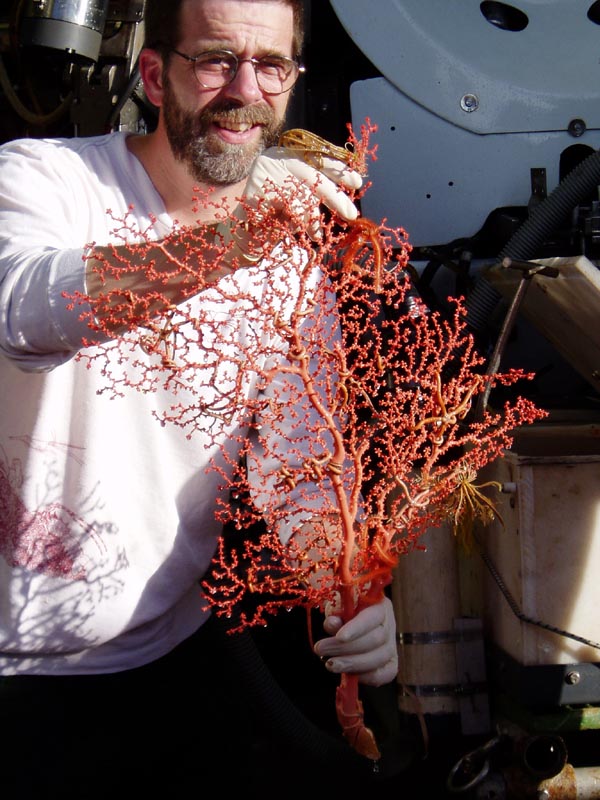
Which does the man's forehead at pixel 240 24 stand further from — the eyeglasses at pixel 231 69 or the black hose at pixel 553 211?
the black hose at pixel 553 211

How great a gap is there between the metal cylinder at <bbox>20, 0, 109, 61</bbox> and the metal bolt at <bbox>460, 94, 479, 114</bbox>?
0.91m

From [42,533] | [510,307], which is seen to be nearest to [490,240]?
[510,307]

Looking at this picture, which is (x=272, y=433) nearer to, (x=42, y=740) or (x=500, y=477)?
(x=500, y=477)

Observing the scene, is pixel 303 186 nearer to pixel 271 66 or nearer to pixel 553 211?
pixel 271 66

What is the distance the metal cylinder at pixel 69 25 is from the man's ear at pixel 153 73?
65 centimetres

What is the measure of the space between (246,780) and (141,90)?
164 centimetres

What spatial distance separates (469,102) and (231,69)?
1.11m

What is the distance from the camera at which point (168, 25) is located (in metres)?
1.72

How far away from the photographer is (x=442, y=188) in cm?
→ 251

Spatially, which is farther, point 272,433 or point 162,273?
point 272,433

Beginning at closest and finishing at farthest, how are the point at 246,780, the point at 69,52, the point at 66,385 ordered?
the point at 66,385 < the point at 246,780 < the point at 69,52

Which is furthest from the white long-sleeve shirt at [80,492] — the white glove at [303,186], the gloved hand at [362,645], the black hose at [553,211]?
the black hose at [553,211]

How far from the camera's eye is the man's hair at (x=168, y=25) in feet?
5.57

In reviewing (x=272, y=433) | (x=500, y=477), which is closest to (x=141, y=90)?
(x=272, y=433)
